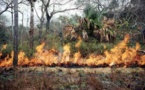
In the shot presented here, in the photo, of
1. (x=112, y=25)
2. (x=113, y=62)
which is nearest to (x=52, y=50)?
(x=113, y=62)

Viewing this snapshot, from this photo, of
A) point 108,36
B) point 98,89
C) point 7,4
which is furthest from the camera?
point 7,4

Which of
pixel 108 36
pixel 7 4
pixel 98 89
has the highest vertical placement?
pixel 7 4

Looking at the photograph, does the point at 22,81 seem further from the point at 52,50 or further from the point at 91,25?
the point at 91,25

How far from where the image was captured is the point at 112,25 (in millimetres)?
20688

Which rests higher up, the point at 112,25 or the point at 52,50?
the point at 112,25

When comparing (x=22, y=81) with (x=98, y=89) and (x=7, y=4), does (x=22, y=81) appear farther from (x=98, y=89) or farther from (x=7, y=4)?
(x=7, y=4)

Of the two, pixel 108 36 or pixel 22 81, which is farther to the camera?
pixel 108 36

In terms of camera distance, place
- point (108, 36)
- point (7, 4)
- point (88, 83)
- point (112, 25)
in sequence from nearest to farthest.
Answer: point (88, 83)
point (108, 36)
point (112, 25)
point (7, 4)

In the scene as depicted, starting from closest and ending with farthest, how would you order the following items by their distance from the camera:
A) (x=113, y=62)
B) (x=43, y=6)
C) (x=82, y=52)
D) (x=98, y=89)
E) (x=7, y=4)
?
(x=98, y=89) → (x=113, y=62) → (x=82, y=52) → (x=7, y=4) → (x=43, y=6)

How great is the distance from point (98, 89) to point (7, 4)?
20.5 metres

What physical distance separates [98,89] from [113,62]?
5.93m

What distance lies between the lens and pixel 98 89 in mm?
7082

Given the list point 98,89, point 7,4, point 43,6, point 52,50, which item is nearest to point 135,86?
point 98,89

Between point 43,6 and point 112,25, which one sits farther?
point 43,6
